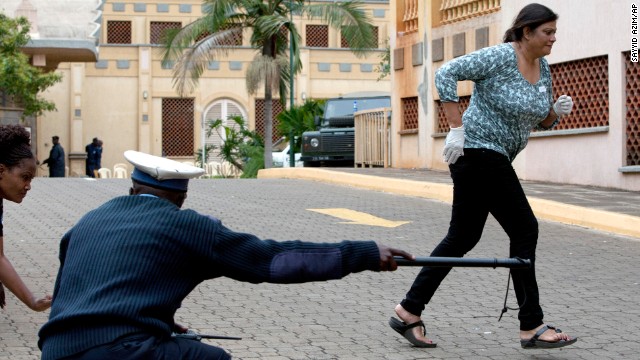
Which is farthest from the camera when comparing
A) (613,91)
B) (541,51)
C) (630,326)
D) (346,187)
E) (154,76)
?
(154,76)

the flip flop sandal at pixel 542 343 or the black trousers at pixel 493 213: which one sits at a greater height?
the black trousers at pixel 493 213

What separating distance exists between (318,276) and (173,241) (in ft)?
1.48

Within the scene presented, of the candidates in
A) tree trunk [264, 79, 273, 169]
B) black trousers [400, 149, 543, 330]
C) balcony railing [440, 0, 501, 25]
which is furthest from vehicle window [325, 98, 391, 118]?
black trousers [400, 149, 543, 330]

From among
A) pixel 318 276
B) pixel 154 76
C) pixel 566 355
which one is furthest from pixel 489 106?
pixel 154 76

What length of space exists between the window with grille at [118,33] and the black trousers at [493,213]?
42967 millimetres

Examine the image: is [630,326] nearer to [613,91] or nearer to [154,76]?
[613,91]

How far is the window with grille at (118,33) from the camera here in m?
49.0

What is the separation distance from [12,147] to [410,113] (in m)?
21.0

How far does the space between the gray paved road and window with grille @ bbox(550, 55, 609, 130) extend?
4.72m

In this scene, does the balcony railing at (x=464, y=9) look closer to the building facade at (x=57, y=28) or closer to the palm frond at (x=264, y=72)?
the palm frond at (x=264, y=72)

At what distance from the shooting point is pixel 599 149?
18656 mm

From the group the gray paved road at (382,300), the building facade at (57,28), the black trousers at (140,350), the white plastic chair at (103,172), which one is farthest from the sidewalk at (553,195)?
the white plastic chair at (103,172)

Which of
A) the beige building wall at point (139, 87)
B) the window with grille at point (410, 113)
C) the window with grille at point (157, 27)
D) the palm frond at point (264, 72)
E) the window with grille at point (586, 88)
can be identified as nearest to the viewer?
the window with grille at point (586, 88)

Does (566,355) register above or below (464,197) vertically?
below
